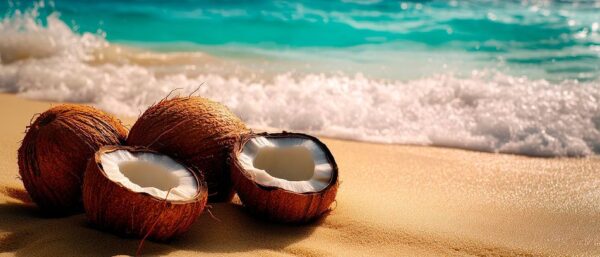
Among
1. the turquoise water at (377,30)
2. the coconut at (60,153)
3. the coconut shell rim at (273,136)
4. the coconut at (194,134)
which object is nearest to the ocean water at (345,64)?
the turquoise water at (377,30)

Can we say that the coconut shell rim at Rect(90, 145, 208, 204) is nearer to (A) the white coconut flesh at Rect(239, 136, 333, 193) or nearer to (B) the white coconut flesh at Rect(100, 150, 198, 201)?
(B) the white coconut flesh at Rect(100, 150, 198, 201)

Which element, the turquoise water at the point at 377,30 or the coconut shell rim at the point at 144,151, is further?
the turquoise water at the point at 377,30

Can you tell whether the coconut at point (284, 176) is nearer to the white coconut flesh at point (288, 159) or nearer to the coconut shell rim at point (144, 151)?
the white coconut flesh at point (288, 159)

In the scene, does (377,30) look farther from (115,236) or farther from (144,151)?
(115,236)

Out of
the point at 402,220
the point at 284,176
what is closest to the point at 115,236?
the point at 284,176

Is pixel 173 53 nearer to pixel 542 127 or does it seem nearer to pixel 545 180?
pixel 542 127
